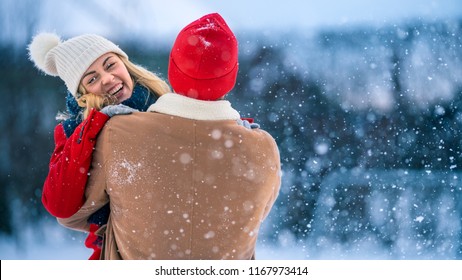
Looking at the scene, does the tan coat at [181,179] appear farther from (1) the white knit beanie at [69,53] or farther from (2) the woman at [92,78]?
(1) the white knit beanie at [69,53]

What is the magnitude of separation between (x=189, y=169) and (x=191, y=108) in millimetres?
139

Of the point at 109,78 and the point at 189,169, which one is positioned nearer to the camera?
the point at 189,169

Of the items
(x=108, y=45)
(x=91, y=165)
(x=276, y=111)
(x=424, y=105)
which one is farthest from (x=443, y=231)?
(x=91, y=165)

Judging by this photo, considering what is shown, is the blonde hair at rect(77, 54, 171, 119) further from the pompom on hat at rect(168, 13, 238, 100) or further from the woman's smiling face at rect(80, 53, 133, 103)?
the pompom on hat at rect(168, 13, 238, 100)

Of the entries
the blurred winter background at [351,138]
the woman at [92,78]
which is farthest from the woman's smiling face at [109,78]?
the blurred winter background at [351,138]

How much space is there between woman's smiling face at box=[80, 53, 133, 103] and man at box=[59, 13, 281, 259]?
41cm

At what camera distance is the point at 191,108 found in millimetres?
1144

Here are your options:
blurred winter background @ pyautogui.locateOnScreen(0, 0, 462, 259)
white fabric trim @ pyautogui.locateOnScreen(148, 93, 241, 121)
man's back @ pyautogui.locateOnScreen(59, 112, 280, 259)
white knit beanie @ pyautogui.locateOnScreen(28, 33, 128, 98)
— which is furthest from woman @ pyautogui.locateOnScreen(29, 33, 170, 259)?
blurred winter background @ pyautogui.locateOnScreen(0, 0, 462, 259)

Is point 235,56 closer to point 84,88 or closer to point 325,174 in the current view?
point 84,88

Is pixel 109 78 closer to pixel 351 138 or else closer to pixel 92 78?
pixel 92 78

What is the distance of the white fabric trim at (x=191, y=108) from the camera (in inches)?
44.6

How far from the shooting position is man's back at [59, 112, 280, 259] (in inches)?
43.1

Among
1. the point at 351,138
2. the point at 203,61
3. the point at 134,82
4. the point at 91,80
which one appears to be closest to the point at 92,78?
the point at 91,80

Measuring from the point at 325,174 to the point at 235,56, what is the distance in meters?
2.53
